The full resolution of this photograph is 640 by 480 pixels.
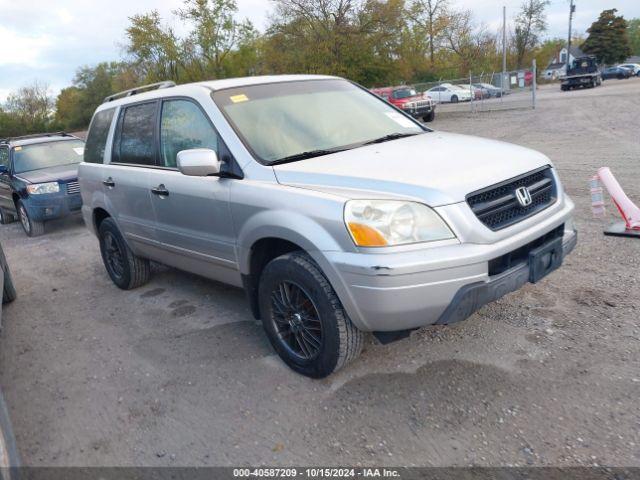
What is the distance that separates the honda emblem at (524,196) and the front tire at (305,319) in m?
1.24

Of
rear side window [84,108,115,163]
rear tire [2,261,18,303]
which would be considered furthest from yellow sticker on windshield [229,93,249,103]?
rear tire [2,261,18,303]

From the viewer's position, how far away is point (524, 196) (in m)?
3.27

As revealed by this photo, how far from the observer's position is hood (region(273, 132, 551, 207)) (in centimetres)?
295

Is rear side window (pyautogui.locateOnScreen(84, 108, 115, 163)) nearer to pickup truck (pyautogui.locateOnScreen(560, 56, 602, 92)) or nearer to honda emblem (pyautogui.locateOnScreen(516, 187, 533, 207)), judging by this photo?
honda emblem (pyautogui.locateOnScreen(516, 187, 533, 207))

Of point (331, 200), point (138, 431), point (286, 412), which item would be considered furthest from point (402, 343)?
point (138, 431)

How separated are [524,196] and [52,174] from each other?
8.53m

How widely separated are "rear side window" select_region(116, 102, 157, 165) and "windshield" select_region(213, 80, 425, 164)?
3.10 ft

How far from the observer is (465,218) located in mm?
2904

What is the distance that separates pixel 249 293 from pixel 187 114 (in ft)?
4.85

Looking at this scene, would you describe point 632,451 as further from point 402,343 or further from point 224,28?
point 224,28

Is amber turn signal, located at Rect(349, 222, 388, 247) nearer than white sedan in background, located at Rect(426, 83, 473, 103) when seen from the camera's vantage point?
Yes

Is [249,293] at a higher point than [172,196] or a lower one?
lower

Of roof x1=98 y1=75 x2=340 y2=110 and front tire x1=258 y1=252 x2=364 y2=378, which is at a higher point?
roof x1=98 y1=75 x2=340 y2=110

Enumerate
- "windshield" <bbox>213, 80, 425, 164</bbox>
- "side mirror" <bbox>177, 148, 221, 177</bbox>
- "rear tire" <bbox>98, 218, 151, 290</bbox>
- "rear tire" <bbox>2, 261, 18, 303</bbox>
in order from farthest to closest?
"rear tire" <bbox>2, 261, 18, 303</bbox> < "rear tire" <bbox>98, 218, 151, 290</bbox> < "windshield" <bbox>213, 80, 425, 164</bbox> < "side mirror" <bbox>177, 148, 221, 177</bbox>
